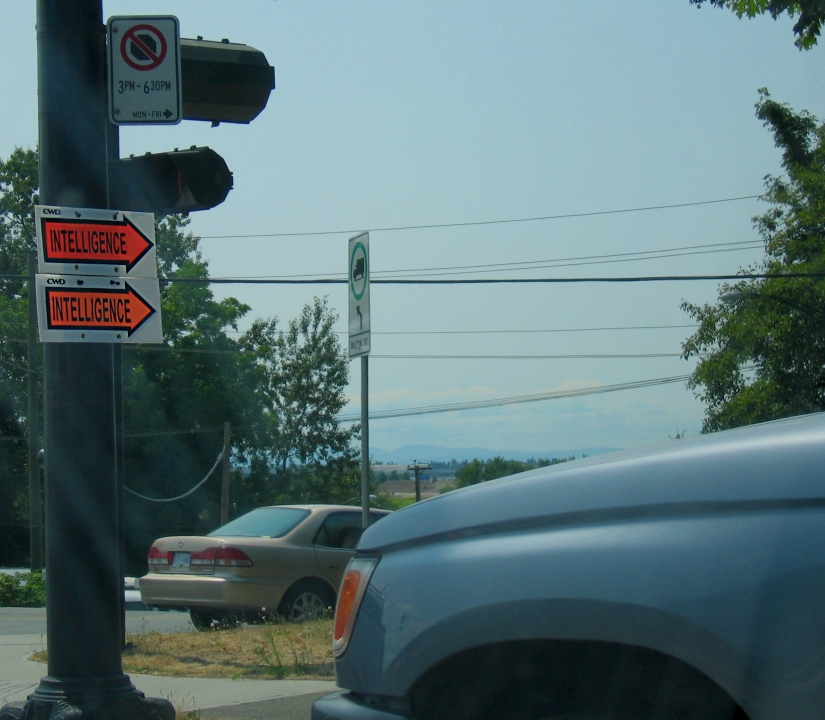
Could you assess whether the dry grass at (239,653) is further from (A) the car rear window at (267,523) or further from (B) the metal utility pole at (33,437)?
(B) the metal utility pole at (33,437)

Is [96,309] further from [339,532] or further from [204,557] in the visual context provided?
[339,532]

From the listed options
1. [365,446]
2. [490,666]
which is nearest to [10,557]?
[365,446]

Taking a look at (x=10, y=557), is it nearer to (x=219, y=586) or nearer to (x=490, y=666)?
(x=219, y=586)

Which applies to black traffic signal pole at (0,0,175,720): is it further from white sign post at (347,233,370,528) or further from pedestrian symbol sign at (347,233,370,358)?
pedestrian symbol sign at (347,233,370,358)

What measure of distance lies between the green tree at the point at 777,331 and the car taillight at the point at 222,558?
18122mm

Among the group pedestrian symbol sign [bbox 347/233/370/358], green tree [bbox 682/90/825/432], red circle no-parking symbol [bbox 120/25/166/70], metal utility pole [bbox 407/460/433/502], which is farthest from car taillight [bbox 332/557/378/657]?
metal utility pole [bbox 407/460/433/502]

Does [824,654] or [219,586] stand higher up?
[824,654]

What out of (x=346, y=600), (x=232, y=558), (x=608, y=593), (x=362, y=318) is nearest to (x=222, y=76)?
(x=362, y=318)

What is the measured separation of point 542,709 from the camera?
8.00 feet

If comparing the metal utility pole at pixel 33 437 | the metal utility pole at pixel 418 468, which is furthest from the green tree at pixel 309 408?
the metal utility pole at pixel 33 437

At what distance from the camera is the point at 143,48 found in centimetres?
477

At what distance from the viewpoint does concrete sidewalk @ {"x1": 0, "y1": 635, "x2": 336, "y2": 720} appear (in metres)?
5.98

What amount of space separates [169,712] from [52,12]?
3236 millimetres

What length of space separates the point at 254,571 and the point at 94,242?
6.42 m
